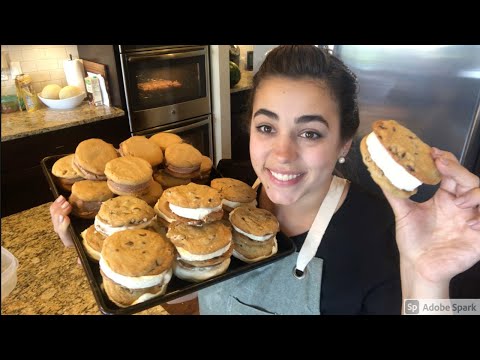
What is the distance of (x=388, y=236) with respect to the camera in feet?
3.73

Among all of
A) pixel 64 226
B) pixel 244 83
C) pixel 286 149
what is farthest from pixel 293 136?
pixel 244 83

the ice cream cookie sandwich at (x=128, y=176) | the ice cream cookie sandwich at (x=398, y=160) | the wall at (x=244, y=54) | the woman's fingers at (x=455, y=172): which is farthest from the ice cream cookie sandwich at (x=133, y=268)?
the wall at (x=244, y=54)

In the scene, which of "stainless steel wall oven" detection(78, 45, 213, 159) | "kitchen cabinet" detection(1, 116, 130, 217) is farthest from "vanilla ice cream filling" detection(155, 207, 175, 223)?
"stainless steel wall oven" detection(78, 45, 213, 159)

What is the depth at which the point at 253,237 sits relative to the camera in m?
1.03

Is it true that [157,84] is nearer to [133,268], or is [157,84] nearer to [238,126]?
[238,126]

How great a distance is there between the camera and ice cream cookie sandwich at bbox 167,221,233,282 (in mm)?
933

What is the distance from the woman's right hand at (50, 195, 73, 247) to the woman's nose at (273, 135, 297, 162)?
0.68 meters

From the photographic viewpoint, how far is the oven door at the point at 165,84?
107 inches

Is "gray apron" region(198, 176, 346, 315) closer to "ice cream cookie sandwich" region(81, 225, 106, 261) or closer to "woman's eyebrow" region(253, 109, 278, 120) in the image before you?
"woman's eyebrow" region(253, 109, 278, 120)

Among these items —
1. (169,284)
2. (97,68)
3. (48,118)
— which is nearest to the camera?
(169,284)

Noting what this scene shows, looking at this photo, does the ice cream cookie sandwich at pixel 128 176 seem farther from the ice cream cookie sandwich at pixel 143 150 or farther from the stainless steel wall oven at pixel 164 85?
the stainless steel wall oven at pixel 164 85

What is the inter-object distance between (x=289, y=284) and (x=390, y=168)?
0.48 meters

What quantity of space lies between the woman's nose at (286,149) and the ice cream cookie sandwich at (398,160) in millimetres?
190
